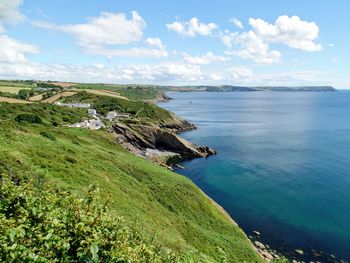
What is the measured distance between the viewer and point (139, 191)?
38750 millimetres

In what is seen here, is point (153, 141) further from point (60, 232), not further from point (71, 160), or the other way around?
point (60, 232)

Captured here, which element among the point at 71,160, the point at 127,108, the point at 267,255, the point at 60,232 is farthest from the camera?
the point at 127,108

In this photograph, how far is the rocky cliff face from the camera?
290 feet

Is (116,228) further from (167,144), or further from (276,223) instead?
(167,144)

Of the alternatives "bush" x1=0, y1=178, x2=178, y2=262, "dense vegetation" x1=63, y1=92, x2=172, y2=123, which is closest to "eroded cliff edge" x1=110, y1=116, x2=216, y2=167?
"dense vegetation" x1=63, y1=92, x2=172, y2=123

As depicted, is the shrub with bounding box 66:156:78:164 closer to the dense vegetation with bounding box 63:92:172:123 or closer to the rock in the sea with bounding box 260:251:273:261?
the rock in the sea with bounding box 260:251:273:261

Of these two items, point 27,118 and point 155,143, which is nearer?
point 27,118

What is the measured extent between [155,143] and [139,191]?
188 feet

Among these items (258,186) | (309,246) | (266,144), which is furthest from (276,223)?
(266,144)

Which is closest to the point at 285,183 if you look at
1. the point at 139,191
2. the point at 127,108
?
the point at 139,191

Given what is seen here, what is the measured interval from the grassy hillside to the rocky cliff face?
125 feet

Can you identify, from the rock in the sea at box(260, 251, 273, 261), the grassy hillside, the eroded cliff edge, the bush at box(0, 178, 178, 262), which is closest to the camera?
the bush at box(0, 178, 178, 262)

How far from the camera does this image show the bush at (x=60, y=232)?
8.41 meters

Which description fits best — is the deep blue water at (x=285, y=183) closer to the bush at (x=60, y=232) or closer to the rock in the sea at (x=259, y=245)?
the rock in the sea at (x=259, y=245)
